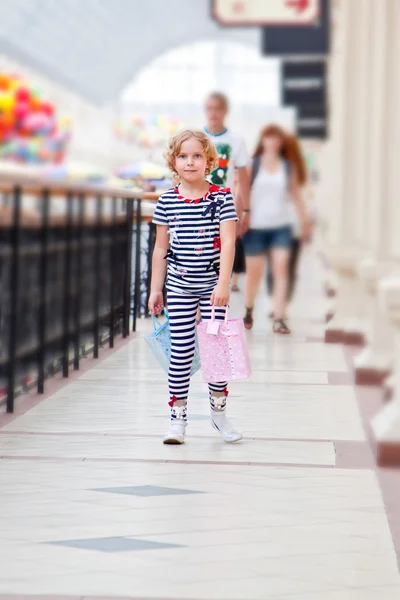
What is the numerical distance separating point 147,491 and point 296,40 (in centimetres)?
856

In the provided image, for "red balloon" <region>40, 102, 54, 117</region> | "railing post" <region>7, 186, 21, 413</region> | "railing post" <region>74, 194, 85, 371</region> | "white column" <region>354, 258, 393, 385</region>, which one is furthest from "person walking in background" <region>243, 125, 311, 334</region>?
"red balloon" <region>40, 102, 54, 117</region>

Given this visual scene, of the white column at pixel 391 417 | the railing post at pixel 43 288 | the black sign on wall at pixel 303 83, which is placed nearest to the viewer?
the white column at pixel 391 417

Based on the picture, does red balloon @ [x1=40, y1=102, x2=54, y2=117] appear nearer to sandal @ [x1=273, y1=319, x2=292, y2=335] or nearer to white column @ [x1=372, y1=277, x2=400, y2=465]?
sandal @ [x1=273, y1=319, x2=292, y2=335]

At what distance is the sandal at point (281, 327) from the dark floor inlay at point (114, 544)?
22.3 ft

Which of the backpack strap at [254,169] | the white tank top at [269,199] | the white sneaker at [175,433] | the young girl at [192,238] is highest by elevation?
the backpack strap at [254,169]

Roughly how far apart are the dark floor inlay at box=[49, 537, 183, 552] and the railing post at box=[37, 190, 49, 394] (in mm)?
3131

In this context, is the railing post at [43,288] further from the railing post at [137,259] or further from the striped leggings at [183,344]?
the railing post at [137,259]

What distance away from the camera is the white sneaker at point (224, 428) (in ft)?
18.8

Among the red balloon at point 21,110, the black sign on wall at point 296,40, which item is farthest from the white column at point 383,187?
the red balloon at point 21,110

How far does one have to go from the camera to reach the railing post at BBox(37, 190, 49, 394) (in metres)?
6.97

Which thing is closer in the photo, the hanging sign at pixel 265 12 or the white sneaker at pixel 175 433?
the white sneaker at pixel 175 433

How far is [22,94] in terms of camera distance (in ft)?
127

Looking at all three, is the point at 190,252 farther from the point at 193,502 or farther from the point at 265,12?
the point at 265,12

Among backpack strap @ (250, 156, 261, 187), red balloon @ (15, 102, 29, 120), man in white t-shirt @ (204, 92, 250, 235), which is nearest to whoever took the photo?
man in white t-shirt @ (204, 92, 250, 235)
